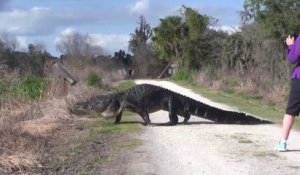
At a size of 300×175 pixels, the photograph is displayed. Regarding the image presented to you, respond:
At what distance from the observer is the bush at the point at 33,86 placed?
18.7 m

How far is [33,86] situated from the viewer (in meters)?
19.9

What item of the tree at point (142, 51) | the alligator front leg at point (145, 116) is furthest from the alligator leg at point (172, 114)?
the tree at point (142, 51)

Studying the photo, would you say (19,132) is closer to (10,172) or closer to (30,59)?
(10,172)

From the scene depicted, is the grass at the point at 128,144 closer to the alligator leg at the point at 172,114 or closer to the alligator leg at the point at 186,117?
the alligator leg at the point at 172,114

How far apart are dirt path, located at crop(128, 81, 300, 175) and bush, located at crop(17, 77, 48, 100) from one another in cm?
602

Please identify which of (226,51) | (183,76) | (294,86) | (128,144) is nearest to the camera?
(294,86)

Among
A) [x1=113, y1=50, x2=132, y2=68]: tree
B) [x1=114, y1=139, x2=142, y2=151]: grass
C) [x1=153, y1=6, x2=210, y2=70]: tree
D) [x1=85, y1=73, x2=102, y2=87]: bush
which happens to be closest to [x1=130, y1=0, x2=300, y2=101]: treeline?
[x1=153, y1=6, x2=210, y2=70]: tree

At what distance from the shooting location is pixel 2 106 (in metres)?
13.9

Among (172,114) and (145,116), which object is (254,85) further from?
(145,116)

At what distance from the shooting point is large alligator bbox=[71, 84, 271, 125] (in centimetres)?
1495

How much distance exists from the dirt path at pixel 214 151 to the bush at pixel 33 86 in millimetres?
6022

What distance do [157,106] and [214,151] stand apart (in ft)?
16.8

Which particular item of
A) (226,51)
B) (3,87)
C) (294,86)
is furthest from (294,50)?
(226,51)

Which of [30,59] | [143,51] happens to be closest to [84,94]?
[30,59]
